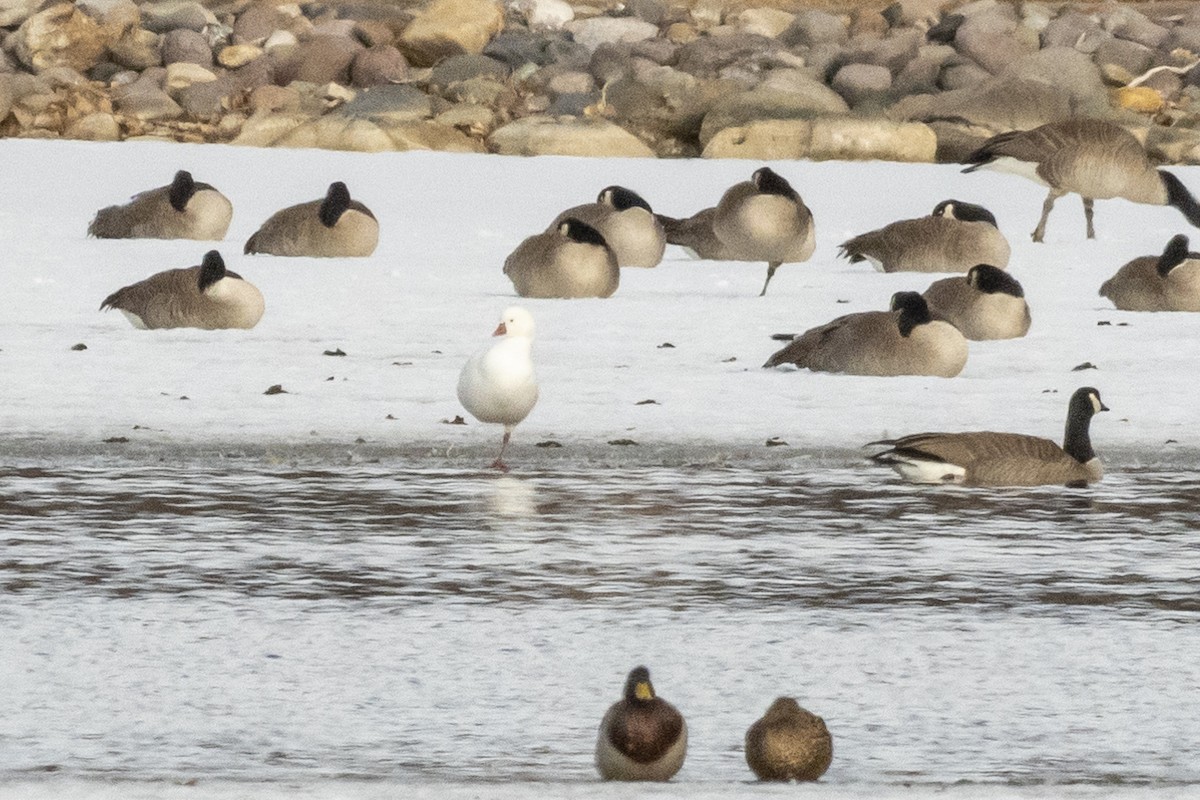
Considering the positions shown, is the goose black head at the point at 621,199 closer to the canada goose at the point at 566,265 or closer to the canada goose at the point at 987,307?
the canada goose at the point at 566,265

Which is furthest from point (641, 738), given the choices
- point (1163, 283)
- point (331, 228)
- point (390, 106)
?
point (390, 106)

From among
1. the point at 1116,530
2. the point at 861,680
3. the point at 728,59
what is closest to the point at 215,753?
the point at 861,680

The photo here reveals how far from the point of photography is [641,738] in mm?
4992

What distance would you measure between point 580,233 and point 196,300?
2.97 meters

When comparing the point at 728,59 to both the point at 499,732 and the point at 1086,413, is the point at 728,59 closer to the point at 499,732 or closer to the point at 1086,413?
the point at 1086,413

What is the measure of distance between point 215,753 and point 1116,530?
4059 mm

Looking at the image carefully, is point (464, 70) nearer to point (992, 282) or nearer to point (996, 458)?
point (992, 282)

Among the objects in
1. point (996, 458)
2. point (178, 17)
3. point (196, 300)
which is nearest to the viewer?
point (996, 458)

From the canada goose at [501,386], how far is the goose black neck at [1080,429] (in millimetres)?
2205

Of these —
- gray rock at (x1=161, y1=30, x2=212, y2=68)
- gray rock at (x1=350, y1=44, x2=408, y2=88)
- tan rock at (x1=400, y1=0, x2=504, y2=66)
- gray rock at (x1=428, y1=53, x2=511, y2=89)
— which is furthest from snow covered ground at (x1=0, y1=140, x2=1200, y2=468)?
tan rock at (x1=400, y1=0, x2=504, y2=66)

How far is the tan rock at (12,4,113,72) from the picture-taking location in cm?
3597

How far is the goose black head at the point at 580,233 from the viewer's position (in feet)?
51.9

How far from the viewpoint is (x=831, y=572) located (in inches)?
295

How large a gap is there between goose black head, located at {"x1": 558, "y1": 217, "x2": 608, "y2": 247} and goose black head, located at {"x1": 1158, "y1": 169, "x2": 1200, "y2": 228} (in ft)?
23.9
